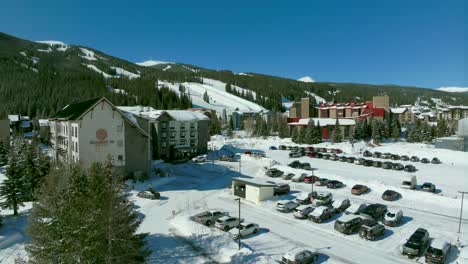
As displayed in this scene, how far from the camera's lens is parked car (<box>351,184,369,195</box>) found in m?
45.6

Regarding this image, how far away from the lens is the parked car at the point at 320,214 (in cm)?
3414

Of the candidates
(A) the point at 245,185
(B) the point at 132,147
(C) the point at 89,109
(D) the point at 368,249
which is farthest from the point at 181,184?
(D) the point at 368,249

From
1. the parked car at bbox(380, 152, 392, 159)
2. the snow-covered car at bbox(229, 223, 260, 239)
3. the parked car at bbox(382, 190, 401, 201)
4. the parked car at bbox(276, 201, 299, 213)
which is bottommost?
the snow-covered car at bbox(229, 223, 260, 239)

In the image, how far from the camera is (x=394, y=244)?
2891 cm

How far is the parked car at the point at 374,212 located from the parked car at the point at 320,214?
3686 mm

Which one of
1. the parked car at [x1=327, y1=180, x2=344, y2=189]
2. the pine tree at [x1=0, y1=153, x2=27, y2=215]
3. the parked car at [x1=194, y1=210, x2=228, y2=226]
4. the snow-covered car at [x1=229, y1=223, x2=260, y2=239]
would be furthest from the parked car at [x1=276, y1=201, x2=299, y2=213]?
the pine tree at [x1=0, y1=153, x2=27, y2=215]

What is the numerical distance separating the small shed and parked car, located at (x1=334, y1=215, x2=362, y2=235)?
40.3ft

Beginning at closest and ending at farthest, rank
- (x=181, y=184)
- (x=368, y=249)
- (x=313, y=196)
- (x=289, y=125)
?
(x=368, y=249), (x=313, y=196), (x=181, y=184), (x=289, y=125)

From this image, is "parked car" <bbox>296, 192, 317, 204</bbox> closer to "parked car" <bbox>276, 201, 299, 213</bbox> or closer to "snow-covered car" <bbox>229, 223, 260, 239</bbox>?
"parked car" <bbox>276, 201, 299, 213</bbox>

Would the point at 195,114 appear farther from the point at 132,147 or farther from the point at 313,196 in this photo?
the point at 313,196

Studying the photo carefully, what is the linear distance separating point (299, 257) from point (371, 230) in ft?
30.2

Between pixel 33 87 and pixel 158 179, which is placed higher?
pixel 33 87

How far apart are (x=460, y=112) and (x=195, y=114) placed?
16375 centimetres

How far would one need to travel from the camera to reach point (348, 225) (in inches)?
1218
